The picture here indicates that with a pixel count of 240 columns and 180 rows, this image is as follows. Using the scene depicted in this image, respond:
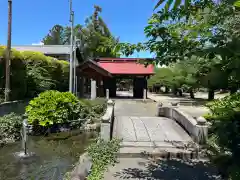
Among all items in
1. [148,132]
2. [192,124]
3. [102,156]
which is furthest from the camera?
[148,132]

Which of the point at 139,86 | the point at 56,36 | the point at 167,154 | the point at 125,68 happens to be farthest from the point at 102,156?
the point at 56,36

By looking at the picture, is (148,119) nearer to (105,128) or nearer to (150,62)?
(105,128)

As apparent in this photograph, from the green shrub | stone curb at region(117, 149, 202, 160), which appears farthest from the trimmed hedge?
stone curb at region(117, 149, 202, 160)

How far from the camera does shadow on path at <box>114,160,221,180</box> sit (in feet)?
18.5

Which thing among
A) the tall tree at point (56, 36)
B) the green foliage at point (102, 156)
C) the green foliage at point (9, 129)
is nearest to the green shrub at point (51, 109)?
the green foliage at point (9, 129)

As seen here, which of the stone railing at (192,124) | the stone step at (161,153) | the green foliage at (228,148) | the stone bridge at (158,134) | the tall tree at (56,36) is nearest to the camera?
the green foliage at (228,148)

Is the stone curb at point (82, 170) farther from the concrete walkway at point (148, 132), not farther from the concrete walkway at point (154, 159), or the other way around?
the concrete walkway at point (148, 132)

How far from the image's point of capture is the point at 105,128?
7.94 metres

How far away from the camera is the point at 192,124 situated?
8969mm

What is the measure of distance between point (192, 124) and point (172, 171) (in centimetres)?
326

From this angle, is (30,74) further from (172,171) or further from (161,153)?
(172,171)

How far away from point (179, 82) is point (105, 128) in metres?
24.6

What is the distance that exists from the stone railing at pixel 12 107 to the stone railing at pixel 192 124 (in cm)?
778

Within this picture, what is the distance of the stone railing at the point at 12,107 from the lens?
11477 millimetres
